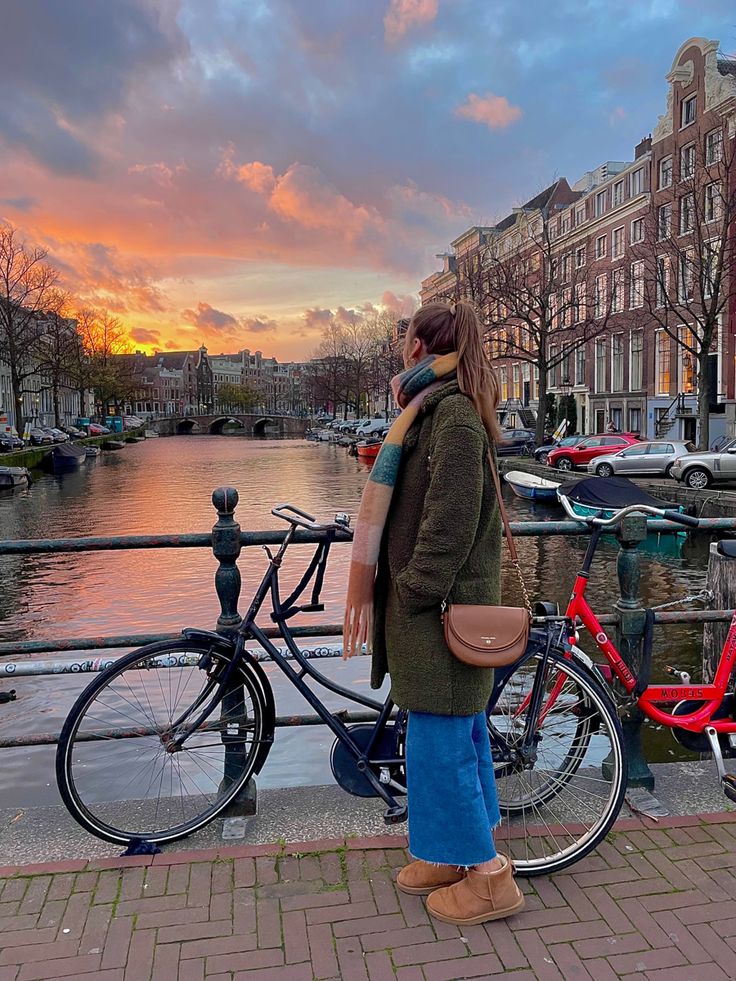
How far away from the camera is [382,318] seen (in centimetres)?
8756

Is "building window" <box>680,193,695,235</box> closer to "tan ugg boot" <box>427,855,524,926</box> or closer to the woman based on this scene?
the woman

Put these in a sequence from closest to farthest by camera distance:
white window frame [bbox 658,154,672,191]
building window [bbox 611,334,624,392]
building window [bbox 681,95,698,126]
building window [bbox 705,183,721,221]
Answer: building window [bbox 705,183,721,221]
building window [bbox 681,95,698,126]
white window frame [bbox 658,154,672,191]
building window [bbox 611,334,624,392]

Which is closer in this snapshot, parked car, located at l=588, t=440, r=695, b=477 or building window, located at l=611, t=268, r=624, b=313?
parked car, located at l=588, t=440, r=695, b=477

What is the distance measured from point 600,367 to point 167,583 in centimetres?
3736

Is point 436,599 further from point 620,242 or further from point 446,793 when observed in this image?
point 620,242

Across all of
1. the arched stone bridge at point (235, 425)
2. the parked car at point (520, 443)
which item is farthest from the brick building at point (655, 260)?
the arched stone bridge at point (235, 425)

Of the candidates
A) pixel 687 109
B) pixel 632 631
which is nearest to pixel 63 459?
pixel 687 109

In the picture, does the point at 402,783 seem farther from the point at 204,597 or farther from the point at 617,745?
the point at 204,597

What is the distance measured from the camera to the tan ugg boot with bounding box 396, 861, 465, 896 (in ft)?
8.38

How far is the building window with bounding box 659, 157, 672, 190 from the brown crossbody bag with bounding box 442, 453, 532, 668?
1489 inches

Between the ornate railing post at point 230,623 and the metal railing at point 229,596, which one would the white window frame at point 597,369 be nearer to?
the metal railing at point 229,596

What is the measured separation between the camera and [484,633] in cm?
232

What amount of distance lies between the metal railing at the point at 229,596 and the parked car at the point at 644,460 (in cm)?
2240

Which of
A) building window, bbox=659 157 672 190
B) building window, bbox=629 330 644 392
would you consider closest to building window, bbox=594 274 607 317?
building window, bbox=629 330 644 392
